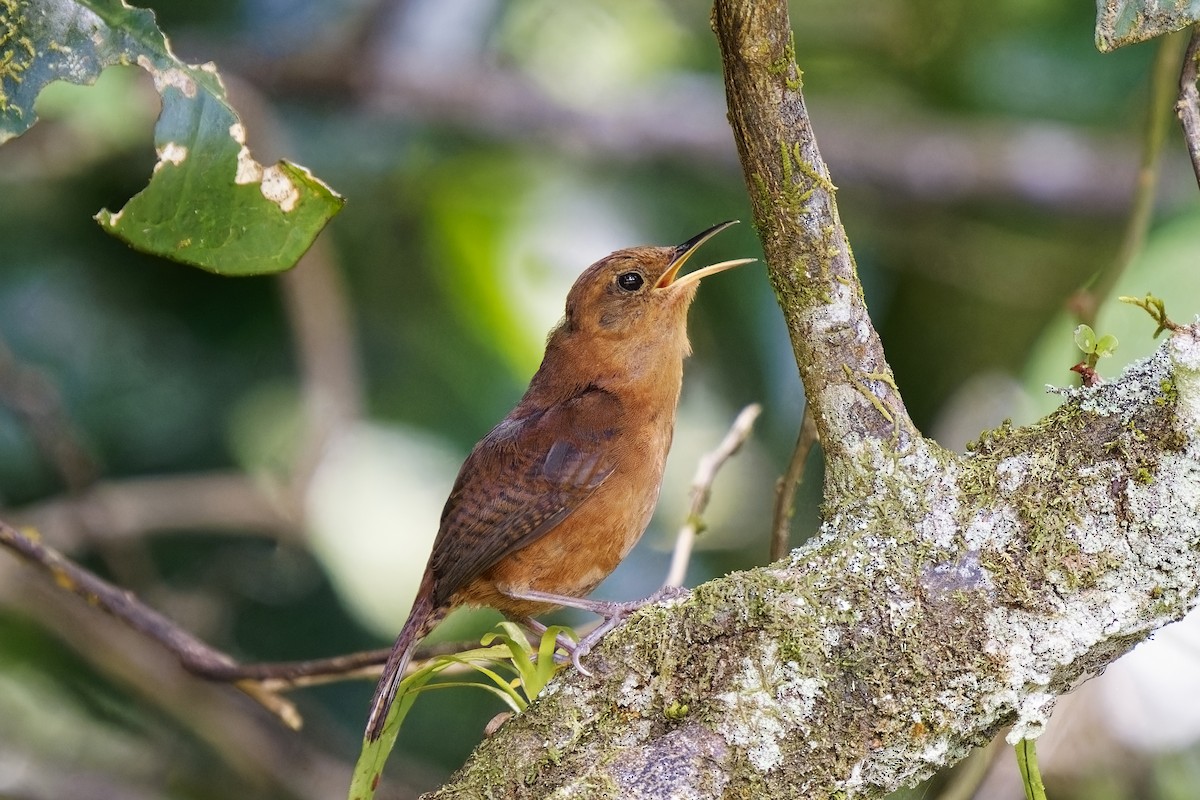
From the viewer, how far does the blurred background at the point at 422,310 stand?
14.9ft

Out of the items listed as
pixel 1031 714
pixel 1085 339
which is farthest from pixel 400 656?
pixel 1085 339

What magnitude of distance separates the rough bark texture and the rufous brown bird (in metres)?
1.16

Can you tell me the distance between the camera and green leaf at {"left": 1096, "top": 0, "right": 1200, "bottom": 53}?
2.07 metres

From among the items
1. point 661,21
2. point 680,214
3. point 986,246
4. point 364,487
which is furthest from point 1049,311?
point 364,487

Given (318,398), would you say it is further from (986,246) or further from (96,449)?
(986,246)

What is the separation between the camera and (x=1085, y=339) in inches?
84.7

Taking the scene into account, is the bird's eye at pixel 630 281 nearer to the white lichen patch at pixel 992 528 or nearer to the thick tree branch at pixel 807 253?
the thick tree branch at pixel 807 253

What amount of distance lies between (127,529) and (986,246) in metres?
3.64

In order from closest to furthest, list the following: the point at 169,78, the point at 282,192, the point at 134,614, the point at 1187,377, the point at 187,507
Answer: the point at 1187,377
the point at 282,192
the point at 169,78
the point at 134,614
the point at 187,507

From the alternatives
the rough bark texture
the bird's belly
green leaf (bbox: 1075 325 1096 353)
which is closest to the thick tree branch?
the rough bark texture

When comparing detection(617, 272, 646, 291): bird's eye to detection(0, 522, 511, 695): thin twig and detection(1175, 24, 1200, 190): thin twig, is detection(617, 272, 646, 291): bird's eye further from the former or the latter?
detection(1175, 24, 1200, 190): thin twig

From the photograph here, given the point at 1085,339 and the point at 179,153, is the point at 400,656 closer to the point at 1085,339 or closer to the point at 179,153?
the point at 179,153

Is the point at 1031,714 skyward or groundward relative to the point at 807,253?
groundward

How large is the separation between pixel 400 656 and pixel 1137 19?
85.7 inches
